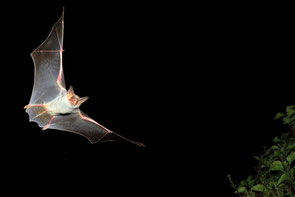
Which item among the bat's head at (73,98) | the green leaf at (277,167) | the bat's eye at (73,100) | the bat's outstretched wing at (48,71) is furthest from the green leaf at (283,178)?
the bat's outstretched wing at (48,71)

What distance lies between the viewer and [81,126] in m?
4.06

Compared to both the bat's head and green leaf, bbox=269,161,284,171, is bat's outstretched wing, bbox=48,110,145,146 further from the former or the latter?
green leaf, bbox=269,161,284,171

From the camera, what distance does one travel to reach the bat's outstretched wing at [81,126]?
154 inches

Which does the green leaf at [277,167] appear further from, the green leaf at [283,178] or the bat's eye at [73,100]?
the bat's eye at [73,100]

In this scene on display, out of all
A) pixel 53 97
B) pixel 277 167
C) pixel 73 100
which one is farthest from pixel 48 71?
pixel 277 167

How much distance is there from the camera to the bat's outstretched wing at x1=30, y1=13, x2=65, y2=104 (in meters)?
3.74

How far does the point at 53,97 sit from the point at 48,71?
43 cm

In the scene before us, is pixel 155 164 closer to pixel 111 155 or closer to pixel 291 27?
pixel 111 155

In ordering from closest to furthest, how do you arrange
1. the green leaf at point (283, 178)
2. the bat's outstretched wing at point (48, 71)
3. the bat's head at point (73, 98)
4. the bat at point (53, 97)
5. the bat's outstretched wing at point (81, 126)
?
the green leaf at point (283, 178)
the bat's head at point (73, 98)
the bat at point (53, 97)
the bat's outstretched wing at point (48, 71)
the bat's outstretched wing at point (81, 126)

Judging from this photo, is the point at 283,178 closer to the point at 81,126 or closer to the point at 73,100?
the point at 73,100

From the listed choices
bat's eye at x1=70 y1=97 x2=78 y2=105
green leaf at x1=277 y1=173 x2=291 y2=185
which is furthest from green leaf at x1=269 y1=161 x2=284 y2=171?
bat's eye at x1=70 y1=97 x2=78 y2=105

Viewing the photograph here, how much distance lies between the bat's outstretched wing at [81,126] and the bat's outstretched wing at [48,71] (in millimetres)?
378

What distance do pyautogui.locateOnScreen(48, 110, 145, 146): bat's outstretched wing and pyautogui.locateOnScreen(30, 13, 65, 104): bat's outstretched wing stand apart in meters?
0.38

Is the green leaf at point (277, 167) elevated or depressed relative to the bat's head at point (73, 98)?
elevated
